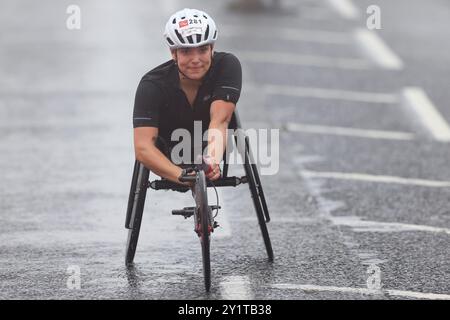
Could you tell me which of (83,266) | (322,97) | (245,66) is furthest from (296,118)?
(83,266)

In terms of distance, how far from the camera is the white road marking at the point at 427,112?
14.7 metres

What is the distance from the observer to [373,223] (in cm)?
1084

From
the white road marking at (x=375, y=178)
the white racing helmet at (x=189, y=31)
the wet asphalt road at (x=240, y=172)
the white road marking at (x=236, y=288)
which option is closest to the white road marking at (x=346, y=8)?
the wet asphalt road at (x=240, y=172)

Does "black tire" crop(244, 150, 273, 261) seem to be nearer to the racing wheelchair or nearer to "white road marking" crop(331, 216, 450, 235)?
the racing wheelchair

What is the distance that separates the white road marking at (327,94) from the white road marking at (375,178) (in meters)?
3.92

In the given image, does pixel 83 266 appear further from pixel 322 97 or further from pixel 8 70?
pixel 8 70

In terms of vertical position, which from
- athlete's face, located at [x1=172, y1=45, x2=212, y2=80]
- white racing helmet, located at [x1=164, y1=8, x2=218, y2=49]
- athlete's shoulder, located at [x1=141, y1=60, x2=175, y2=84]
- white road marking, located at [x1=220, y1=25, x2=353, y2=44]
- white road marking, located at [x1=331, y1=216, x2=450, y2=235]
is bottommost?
white road marking, located at [x1=220, y1=25, x2=353, y2=44]

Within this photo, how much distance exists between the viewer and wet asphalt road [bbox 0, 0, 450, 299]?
9.16m

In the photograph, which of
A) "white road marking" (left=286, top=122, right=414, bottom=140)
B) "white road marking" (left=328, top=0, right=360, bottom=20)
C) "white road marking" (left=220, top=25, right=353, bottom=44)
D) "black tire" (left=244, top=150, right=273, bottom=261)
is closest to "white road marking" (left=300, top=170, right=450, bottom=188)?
"white road marking" (left=286, top=122, right=414, bottom=140)

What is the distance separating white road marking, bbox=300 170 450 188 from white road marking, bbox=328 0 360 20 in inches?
427

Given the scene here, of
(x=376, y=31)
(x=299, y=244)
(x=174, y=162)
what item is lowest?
(x=376, y=31)

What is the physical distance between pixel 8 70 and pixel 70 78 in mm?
1215

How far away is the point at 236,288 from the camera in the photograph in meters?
8.75

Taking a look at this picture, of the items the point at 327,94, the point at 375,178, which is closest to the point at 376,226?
the point at 375,178
